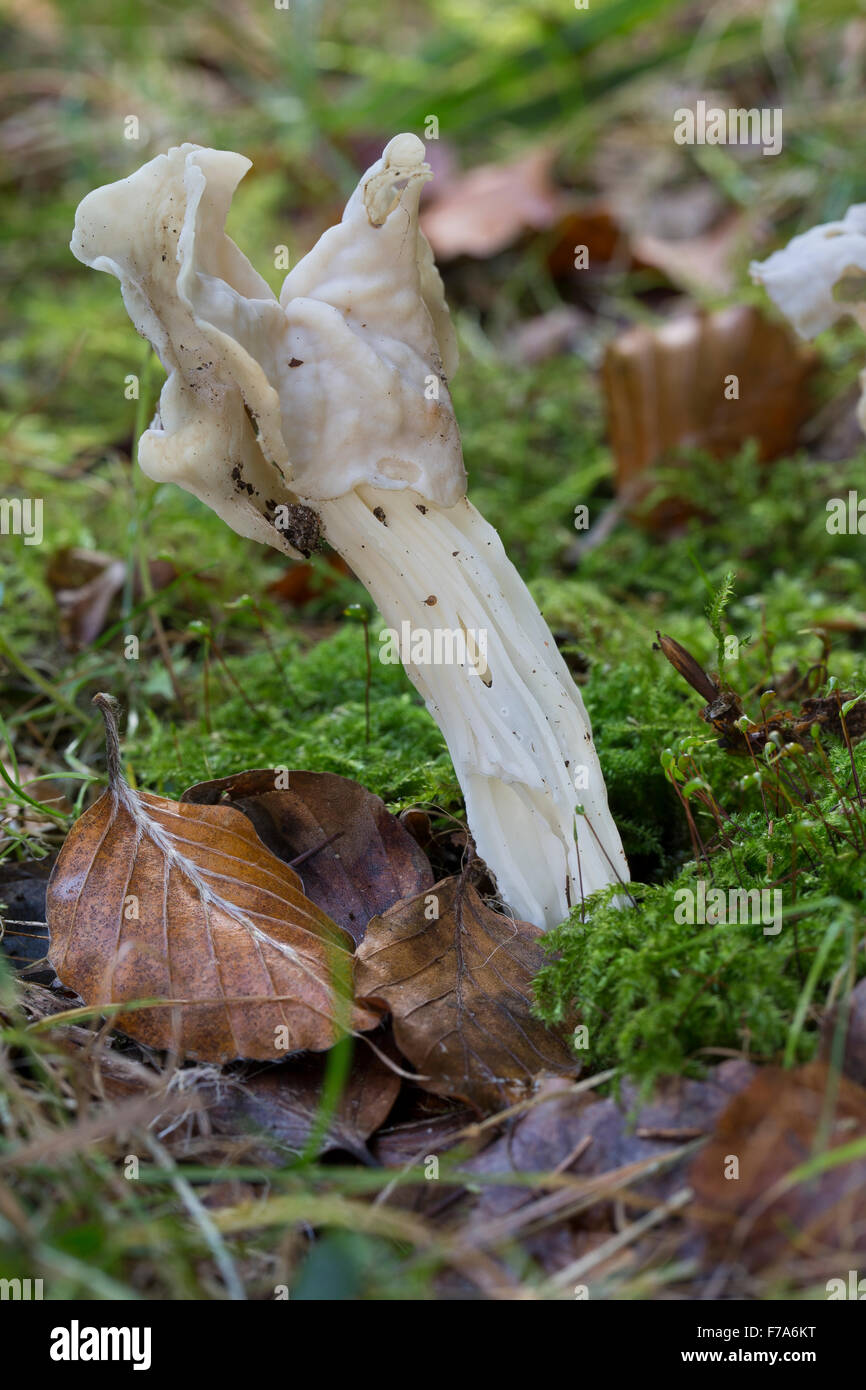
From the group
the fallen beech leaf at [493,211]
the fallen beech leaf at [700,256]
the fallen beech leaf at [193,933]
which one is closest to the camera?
the fallen beech leaf at [193,933]

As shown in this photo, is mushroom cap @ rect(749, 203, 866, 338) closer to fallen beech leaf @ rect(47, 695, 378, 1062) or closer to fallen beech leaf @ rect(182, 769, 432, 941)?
Answer: fallen beech leaf @ rect(182, 769, 432, 941)

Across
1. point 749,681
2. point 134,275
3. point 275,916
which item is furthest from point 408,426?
point 749,681

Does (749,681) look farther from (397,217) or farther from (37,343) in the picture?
(37,343)

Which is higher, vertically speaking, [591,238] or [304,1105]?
[591,238]

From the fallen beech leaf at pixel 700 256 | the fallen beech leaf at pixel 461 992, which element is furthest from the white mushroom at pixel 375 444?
the fallen beech leaf at pixel 700 256

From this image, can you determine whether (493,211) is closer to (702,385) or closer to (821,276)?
(702,385)

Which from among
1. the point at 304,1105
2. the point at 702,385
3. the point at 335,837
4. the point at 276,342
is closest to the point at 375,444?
the point at 276,342

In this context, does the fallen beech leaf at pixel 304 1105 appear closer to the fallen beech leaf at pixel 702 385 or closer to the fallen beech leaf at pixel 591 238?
the fallen beech leaf at pixel 702 385
